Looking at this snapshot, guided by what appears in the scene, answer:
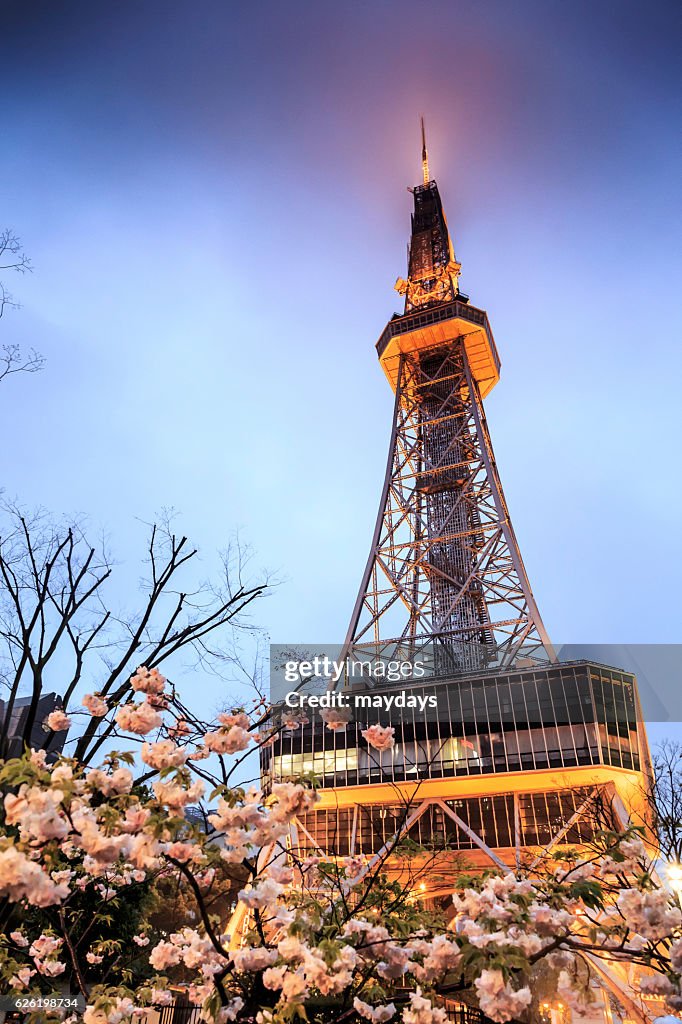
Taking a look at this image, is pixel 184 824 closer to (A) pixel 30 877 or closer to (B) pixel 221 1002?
(A) pixel 30 877

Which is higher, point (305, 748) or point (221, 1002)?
point (305, 748)

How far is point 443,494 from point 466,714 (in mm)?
20916

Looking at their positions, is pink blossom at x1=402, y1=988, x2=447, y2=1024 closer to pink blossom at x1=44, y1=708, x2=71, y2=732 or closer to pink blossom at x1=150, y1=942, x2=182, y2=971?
pink blossom at x1=150, y1=942, x2=182, y2=971

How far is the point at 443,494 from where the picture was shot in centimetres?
5138

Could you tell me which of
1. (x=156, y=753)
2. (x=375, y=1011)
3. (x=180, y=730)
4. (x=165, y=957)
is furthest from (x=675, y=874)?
(x=156, y=753)

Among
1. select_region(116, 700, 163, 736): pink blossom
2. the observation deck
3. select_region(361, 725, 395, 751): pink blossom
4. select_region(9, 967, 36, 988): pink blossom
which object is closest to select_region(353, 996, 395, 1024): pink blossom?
select_region(361, 725, 395, 751): pink blossom

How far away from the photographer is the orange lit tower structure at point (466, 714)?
31.8 metres

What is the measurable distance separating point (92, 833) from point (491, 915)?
2.08 meters

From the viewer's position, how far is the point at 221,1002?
3.55m

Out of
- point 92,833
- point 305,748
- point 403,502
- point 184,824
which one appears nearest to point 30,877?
point 92,833

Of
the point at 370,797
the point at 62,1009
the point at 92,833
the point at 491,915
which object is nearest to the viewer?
the point at 92,833

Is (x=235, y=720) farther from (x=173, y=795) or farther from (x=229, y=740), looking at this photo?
(x=173, y=795)

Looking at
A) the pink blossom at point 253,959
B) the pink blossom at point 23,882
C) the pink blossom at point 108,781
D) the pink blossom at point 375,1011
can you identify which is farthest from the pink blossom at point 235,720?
the pink blossom at point 375,1011

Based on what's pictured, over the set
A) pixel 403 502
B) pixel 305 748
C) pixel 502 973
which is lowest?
pixel 502 973
